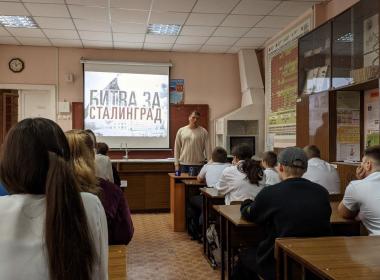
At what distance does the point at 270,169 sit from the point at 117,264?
2.20 metres

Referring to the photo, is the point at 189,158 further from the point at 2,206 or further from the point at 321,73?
the point at 2,206

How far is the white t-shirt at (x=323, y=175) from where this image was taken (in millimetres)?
3807

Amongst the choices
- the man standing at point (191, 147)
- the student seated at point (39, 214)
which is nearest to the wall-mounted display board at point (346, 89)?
the man standing at point (191, 147)

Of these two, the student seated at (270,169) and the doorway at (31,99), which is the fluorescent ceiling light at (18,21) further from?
the student seated at (270,169)

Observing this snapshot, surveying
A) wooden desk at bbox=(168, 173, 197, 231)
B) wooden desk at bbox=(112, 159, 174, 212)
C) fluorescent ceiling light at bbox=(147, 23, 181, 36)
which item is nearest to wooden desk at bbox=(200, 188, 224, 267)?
wooden desk at bbox=(168, 173, 197, 231)

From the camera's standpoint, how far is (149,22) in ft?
19.5

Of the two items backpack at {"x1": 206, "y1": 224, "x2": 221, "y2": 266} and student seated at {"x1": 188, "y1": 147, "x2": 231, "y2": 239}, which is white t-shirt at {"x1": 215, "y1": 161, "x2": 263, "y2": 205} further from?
student seated at {"x1": 188, "y1": 147, "x2": 231, "y2": 239}

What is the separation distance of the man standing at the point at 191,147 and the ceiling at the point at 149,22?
1.49 m

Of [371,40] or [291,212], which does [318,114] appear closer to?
[371,40]

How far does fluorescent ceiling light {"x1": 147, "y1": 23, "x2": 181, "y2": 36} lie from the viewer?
20.1ft

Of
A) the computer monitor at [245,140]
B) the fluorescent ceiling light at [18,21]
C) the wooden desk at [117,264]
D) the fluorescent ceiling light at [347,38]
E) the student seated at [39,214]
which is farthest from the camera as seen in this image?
the computer monitor at [245,140]

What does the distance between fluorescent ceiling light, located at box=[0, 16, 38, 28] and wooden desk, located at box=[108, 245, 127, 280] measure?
15.8 feet

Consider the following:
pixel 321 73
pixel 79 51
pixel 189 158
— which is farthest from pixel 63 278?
pixel 79 51

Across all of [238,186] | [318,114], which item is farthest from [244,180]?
[318,114]
